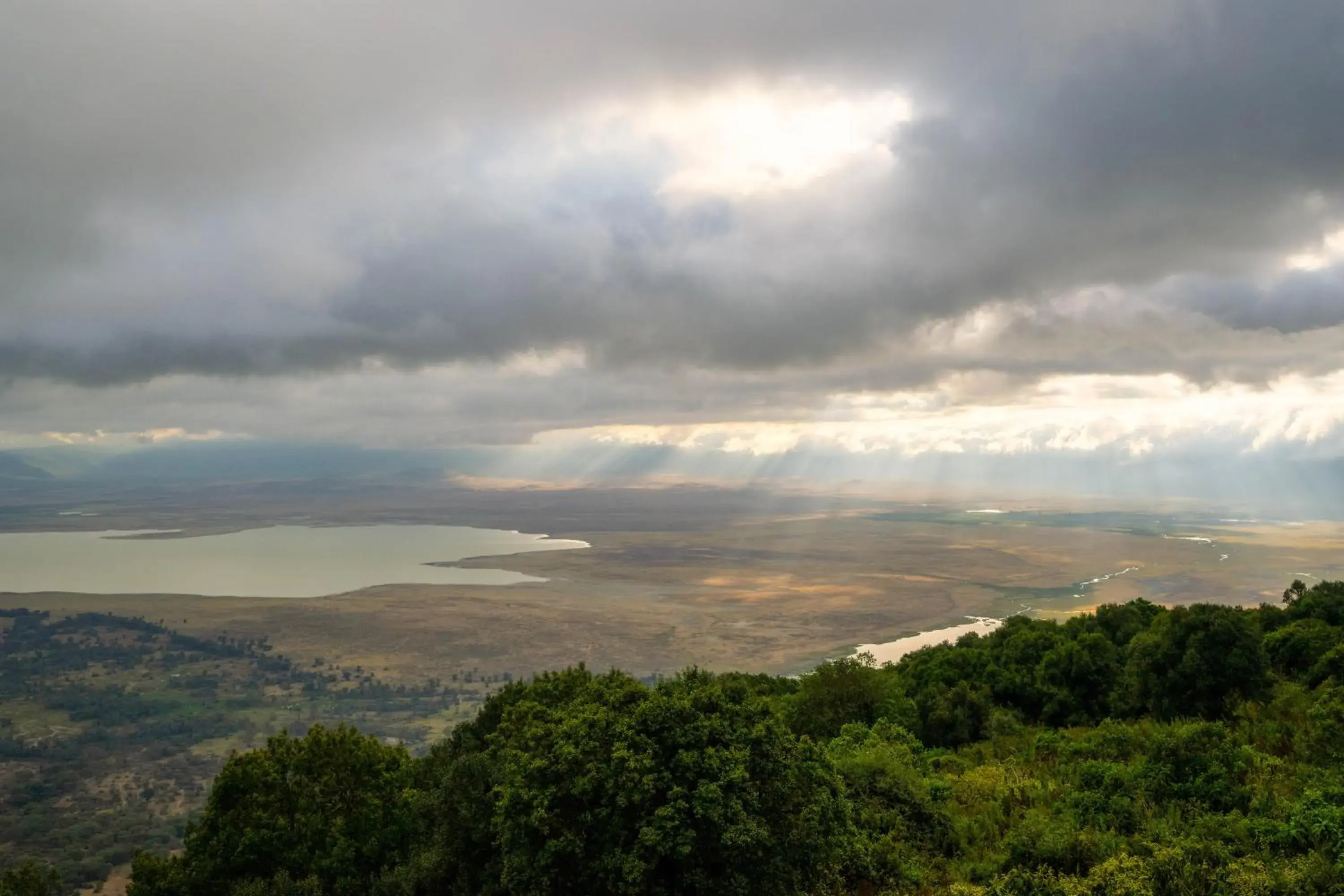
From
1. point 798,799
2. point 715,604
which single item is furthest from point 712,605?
point 798,799

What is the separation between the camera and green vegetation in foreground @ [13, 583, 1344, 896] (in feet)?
56.6

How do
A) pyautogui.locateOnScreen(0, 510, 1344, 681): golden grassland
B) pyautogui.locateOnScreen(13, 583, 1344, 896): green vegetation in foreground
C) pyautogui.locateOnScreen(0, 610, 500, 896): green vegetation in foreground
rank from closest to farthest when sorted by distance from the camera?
pyautogui.locateOnScreen(13, 583, 1344, 896): green vegetation in foreground < pyautogui.locateOnScreen(0, 610, 500, 896): green vegetation in foreground < pyautogui.locateOnScreen(0, 510, 1344, 681): golden grassland

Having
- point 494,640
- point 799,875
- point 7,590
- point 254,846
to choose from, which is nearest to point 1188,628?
point 799,875

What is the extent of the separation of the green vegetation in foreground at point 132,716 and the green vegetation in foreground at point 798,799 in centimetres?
4491

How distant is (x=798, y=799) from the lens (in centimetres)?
1892

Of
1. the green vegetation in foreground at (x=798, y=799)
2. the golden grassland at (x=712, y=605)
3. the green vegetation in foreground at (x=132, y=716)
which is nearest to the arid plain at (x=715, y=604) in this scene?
the golden grassland at (x=712, y=605)

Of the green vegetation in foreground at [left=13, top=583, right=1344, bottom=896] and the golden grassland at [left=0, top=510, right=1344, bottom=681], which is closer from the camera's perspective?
the green vegetation in foreground at [left=13, top=583, right=1344, bottom=896]

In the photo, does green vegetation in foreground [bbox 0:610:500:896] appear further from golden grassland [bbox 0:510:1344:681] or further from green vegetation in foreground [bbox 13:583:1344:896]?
green vegetation in foreground [bbox 13:583:1344:896]

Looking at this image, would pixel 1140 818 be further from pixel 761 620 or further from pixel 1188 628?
pixel 761 620

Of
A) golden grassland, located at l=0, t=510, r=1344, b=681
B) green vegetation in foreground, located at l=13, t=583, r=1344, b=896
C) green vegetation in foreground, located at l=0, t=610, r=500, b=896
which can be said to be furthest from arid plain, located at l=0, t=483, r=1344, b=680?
green vegetation in foreground, located at l=13, t=583, r=1344, b=896

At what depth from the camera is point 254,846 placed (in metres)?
26.1

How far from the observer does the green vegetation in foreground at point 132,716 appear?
68312 mm

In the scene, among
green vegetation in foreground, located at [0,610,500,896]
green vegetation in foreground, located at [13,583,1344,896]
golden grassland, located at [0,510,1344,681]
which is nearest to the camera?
green vegetation in foreground, located at [13,583,1344,896]

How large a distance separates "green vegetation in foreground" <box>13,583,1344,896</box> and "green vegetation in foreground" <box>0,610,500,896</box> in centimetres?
4491
